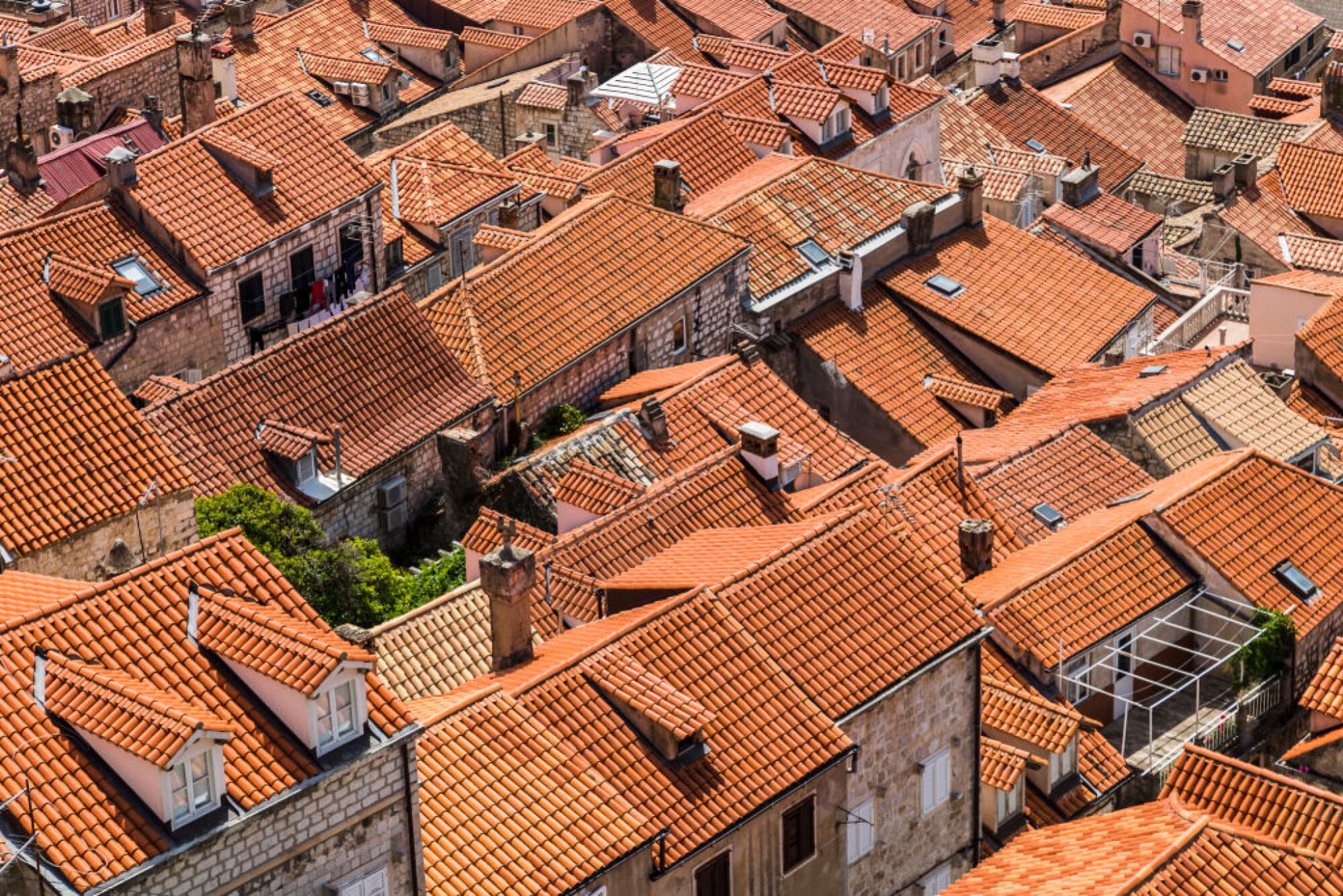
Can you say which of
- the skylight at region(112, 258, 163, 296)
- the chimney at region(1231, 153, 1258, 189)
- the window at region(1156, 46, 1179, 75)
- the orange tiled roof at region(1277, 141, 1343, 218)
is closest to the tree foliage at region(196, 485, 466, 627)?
the skylight at region(112, 258, 163, 296)

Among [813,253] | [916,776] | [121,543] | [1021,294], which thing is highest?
[121,543]

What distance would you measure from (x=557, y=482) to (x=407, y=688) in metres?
11.3

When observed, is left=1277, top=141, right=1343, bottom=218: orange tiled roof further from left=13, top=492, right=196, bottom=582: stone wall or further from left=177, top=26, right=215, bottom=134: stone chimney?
left=13, top=492, right=196, bottom=582: stone wall

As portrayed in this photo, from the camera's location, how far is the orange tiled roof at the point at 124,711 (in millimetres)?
42125

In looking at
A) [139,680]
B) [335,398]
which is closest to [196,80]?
[335,398]

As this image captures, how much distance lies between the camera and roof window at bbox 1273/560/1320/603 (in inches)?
2522

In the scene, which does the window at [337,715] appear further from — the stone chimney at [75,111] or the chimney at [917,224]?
the stone chimney at [75,111]

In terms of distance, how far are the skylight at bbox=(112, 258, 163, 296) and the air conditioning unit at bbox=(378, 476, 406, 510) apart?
8.20 m

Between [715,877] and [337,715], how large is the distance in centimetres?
861

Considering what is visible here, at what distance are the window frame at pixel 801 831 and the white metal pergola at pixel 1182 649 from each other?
1183 cm

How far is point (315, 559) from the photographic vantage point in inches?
2408

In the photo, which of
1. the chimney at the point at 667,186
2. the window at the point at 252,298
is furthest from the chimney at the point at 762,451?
the chimney at the point at 667,186

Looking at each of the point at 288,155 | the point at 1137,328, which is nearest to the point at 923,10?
the point at 1137,328

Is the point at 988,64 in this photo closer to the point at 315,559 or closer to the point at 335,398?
the point at 335,398
